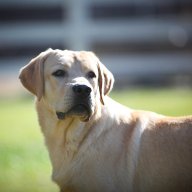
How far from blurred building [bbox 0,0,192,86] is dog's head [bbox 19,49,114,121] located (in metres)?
45.7

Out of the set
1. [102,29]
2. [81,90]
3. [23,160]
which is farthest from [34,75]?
[102,29]

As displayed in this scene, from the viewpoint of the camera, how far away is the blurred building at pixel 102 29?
5528 centimetres

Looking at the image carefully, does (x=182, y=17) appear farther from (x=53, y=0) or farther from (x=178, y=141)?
(x=178, y=141)

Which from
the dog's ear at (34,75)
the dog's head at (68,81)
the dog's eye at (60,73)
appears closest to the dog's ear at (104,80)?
the dog's head at (68,81)

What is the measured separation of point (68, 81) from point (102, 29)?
4894 centimetres

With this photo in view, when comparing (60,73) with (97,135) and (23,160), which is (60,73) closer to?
(97,135)

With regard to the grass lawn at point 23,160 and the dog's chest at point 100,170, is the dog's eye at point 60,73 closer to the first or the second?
the dog's chest at point 100,170

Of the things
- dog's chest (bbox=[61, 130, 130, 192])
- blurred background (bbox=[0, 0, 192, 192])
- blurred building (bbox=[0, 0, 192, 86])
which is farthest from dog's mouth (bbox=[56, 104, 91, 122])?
blurred building (bbox=[0, 0, 192, 86])

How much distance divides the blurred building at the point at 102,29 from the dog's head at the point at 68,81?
150ft

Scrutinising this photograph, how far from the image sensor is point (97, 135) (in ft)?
25.5

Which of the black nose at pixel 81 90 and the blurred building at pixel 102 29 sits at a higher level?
the black nose at pixel 81 90

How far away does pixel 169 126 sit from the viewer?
786cm

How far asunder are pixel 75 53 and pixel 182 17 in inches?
1992

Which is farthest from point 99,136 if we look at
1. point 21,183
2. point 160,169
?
point 21,183
